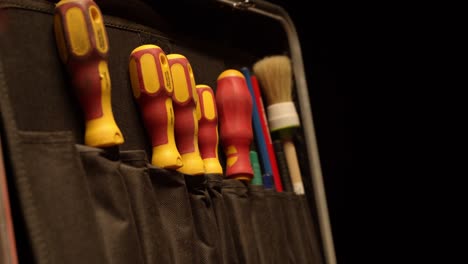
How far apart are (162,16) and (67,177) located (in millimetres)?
431

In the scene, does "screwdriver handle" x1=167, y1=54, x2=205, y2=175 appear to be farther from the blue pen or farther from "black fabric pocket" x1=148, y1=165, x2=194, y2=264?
the blue pen

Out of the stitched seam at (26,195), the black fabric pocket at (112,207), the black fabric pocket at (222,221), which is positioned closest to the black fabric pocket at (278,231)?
the black fabric pocket at (222,221)

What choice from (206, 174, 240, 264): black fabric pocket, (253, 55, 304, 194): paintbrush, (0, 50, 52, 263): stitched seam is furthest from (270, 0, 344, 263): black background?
(0, 50, 52, 263): stitched seam

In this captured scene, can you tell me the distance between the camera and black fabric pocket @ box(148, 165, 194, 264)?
802 mm

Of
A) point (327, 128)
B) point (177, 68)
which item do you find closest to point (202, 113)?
point (177, 68)

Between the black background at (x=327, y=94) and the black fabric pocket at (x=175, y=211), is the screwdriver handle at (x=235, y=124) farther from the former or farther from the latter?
the black background at (x=327, y=94)

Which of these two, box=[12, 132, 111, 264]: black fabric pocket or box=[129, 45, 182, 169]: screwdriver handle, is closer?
box=[12, 132, 111, 264]: black fabric pocket

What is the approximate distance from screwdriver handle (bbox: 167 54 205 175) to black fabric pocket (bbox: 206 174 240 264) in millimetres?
38

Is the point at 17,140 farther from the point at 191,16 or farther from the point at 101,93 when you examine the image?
the point at 191,16

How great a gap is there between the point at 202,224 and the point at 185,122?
133 mm

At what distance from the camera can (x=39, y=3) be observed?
0.79 meters

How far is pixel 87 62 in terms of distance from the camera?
Answer: 758 mm

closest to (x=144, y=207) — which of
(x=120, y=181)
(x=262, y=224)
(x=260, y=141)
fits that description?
(x=120, y=181)

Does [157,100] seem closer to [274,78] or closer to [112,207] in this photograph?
[112,207]
